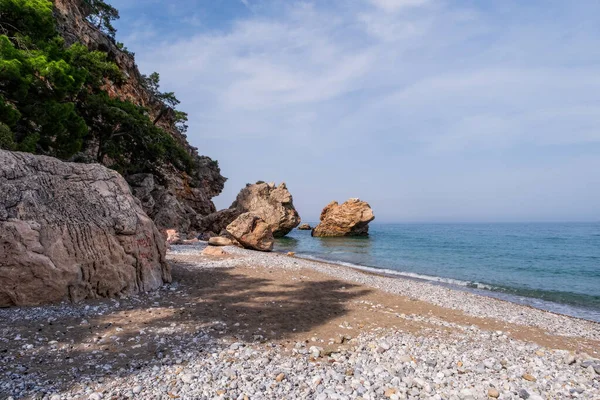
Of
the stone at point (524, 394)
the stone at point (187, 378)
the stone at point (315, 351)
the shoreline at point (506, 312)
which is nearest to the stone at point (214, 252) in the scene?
the shoreline at point (506, 312)

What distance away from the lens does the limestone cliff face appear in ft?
107

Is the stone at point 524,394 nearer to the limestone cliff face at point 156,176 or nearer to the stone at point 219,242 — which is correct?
the stone at point 219,242

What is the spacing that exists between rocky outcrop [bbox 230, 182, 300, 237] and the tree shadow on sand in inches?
1638

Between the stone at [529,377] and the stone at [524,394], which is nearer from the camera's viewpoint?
the stone at [524,394]

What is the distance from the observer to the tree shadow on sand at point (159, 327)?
18.3 feet

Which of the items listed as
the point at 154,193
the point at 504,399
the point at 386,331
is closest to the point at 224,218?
the point at 154,193

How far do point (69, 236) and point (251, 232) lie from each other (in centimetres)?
1823

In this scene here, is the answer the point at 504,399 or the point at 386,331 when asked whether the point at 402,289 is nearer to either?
the point at 386,331

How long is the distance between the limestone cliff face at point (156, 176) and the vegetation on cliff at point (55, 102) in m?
2.74

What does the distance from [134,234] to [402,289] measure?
11.3 m

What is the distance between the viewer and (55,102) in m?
20.3

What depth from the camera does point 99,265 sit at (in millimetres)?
9812

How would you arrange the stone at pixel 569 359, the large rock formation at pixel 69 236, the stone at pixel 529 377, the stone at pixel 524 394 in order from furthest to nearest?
the large rock formation at pixel 69 236 → the stone at pixel 569 359 → the stone at pixel 529 377 → the stone at pixel 524 394

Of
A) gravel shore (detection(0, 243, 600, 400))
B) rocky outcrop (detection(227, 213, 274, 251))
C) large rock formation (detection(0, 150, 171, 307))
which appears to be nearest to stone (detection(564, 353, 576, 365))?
gravel shore (detection(0, 243, 600, 400))
